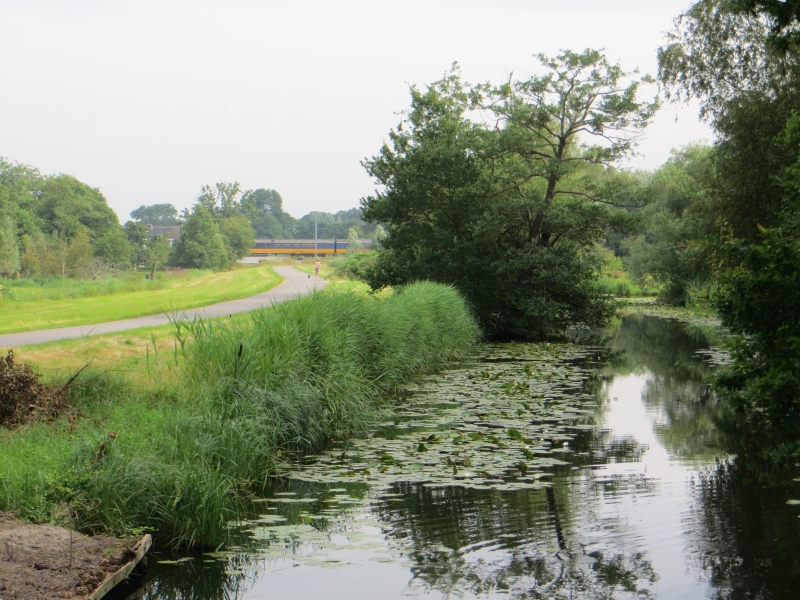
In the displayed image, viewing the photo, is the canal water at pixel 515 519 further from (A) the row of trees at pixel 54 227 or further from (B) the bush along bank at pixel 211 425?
(A) the row of trees at pixel 54 227

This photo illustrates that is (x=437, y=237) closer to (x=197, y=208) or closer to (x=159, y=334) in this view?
(x=159, y=334)

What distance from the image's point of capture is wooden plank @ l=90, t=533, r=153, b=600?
187 inches

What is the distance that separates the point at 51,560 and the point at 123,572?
462mm

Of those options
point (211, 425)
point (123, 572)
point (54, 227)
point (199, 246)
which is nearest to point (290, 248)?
point (199, 246)

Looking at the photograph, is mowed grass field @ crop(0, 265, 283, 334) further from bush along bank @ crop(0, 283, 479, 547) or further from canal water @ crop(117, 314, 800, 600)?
canal water @ crop(117, 314, 800, 600)

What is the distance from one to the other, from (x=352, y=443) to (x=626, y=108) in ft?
56.6

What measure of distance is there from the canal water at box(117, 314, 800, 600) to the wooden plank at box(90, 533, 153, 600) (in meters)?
0.18

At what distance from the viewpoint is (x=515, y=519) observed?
6.46 meters

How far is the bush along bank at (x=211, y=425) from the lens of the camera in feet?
19.2

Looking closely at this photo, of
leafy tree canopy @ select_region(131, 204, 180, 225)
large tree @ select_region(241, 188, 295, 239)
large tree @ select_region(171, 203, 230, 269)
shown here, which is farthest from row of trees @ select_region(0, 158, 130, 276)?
leafy tree canopy @ select_region(131, 204, 180, 225)

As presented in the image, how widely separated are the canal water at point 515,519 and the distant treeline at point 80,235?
40.3 metres

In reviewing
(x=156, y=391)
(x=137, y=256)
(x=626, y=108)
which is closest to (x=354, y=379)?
(x=156, y=391)

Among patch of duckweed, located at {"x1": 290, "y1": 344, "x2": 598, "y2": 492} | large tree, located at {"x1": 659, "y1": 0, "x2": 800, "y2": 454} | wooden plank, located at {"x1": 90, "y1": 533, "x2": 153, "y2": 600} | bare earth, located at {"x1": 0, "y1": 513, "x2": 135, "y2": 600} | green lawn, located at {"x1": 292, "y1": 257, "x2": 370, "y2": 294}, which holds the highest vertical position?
large tree, located at {"x1": 659, "y1": 0, "x2": 800, "y2": 454}

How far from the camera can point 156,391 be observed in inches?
359
